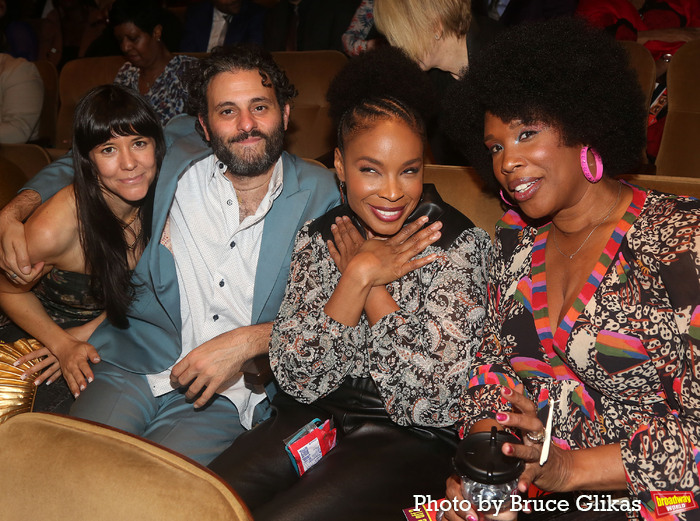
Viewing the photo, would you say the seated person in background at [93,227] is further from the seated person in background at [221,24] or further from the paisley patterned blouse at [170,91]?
the seated person in background at [221,24]

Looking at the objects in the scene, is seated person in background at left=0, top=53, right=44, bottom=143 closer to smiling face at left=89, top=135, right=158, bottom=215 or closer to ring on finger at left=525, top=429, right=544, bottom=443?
smiling face at left=89, top=135, right=158, bottom=215

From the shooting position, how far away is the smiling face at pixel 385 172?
73.3 inches

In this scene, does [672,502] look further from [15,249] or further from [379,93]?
[15,249]

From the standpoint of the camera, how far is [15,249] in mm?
2293

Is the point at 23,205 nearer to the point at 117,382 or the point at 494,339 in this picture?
the point at 117,382

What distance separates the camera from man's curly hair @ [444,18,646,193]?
161cm

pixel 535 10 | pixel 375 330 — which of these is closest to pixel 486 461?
pixel 375 330

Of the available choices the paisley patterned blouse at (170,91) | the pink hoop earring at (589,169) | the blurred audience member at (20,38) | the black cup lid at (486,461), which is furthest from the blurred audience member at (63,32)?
→ the black cup lid at (486,461)

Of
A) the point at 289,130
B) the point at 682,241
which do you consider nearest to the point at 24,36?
the point at 289,130

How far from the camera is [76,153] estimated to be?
2330 millimetres

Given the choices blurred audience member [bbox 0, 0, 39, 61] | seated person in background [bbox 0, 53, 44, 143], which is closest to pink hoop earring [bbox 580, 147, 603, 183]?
seated person in background [bbox 0, 53, 44, 143]

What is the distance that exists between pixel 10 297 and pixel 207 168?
94cm

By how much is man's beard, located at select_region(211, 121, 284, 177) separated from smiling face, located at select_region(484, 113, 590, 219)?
952mm

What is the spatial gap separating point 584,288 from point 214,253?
1.32 m
